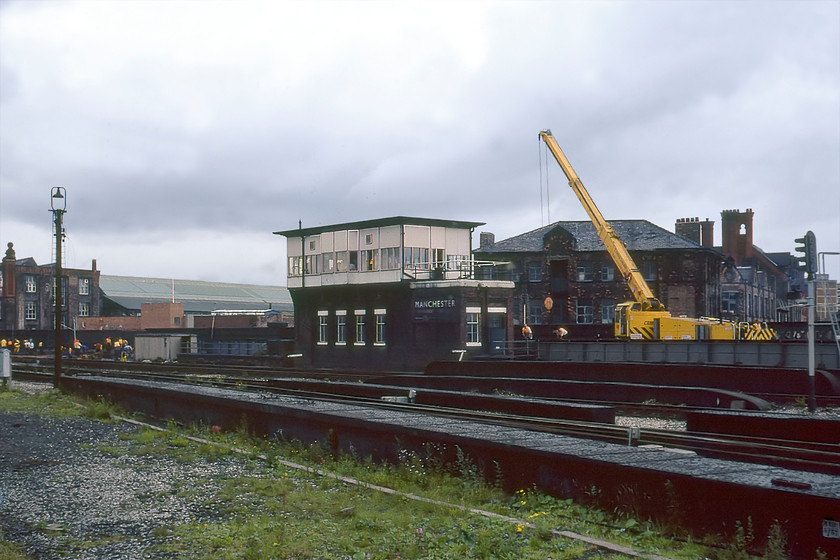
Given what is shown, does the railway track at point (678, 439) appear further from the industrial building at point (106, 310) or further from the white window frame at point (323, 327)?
the industrial building at point (106, 310)

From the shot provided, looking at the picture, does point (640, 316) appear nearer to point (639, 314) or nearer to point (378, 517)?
point (639, 314)

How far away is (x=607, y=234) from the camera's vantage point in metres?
39.8

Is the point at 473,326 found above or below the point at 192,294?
below

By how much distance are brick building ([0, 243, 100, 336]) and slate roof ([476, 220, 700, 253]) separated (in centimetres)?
4713

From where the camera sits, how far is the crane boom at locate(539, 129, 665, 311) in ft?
126

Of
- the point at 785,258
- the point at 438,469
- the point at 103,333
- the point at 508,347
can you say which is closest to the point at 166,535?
the point at 438,469

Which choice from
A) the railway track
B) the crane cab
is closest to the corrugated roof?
the crane cab

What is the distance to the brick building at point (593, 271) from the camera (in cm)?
5972

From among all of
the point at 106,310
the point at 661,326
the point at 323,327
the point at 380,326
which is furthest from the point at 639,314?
the point at 106,310

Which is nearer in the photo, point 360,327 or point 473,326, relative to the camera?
point 473,326

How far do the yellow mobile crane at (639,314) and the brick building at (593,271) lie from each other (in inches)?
747

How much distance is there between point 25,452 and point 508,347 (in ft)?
90.1

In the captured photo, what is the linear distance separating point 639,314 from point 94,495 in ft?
97.8

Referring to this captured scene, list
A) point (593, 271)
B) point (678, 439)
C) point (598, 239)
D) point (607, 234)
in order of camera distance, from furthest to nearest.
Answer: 1. point (598, 239)
2. point (593, 271)
3. point (607, 234)
4. point (678, 439)
